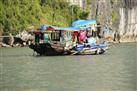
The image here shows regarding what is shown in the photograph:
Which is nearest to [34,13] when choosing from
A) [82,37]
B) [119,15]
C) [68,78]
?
[119,15]

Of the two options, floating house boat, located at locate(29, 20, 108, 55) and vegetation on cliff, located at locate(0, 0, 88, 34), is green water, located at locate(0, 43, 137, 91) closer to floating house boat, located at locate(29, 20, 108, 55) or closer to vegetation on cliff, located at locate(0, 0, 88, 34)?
floating house boat, located at locate(29, 20, 108, 55)

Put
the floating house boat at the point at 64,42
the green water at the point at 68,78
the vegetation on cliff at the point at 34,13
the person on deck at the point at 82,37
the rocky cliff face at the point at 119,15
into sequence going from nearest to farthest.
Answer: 1. the green water at the point at 68,78
2. the floating house boat at the point at 64,42
3. the person on deck at the point at 82,37
4. the vegetation on cliff at the point at 34,13
5. the rocky cliff face at the point at 119,15

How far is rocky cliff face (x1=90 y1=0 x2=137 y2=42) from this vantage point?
83438 mm

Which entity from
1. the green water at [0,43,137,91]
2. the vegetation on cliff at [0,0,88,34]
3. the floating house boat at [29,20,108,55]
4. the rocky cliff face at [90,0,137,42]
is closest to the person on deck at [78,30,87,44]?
the floating house boat at [29,20,108,55]

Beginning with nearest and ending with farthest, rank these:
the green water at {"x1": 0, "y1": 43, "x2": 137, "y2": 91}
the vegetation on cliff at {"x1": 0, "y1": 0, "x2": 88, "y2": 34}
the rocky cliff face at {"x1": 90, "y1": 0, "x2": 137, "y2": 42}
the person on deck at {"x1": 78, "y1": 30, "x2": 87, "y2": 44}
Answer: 1. the green water at {"x1": 0, "y1": 43, "x2": 137, "y2": 91}
2. the person on deck at {"x1": 78, "y1": 30, "x2": 87, "y2": 44}
3. the vegetation on cliff at {"x1": 0, "y1": 0, "x2": 88, "y2": 34}
4. the rocky cliff face at {"x1": 90, "y1": 0, "x2": 137, "y2": 42}

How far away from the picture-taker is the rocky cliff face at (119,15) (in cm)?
8344

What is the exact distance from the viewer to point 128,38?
88438 mm

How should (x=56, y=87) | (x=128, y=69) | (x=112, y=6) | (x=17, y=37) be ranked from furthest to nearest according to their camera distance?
(x=112, y=6), (x=17, y=37), (x=128, y=69), (x=56, y=87)

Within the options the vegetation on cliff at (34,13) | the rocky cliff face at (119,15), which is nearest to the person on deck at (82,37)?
the vegetation on cliff at (34,13)

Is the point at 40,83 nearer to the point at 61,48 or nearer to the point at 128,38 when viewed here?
the point at 61,48

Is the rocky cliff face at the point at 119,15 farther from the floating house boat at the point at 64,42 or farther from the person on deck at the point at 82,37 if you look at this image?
the floating house boat at the point at 64,42

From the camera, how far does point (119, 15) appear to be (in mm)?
88250

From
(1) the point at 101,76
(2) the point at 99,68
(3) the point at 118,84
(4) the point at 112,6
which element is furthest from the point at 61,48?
(4) the point at 112,6

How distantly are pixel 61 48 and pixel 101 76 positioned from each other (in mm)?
16496
